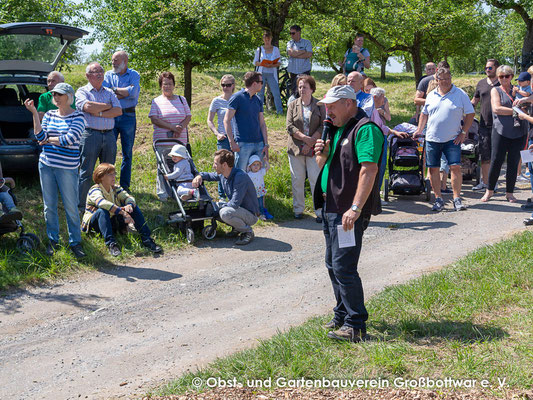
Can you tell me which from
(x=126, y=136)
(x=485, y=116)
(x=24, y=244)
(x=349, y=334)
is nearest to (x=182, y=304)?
(x=349, y=334)

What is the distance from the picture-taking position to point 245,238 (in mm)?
8766

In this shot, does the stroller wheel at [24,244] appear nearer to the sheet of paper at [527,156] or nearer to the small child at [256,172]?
the small child at [256,172]

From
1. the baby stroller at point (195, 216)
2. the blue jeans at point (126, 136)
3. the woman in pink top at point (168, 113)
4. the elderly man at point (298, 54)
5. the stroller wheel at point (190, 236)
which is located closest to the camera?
the stroller wheel at point (190, 236)

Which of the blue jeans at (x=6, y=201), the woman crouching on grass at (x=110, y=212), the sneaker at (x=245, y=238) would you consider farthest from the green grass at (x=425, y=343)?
the blue jeans at (x=6, y=201)

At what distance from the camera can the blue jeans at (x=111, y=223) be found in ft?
26.4

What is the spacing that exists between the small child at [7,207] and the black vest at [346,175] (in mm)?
4363

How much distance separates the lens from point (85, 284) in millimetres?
7137

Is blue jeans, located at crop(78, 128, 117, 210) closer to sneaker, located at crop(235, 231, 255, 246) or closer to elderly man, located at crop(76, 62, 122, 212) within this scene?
elderly man, located at crop(76, 62, 122, 212)

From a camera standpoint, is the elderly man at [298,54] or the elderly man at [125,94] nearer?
the elderly man at [125,94]

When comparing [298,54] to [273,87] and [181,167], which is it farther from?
[181,167]

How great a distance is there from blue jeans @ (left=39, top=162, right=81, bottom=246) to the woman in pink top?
256 cm

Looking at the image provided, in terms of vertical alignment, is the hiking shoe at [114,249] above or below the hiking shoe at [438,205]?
below

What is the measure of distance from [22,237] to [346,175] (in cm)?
479

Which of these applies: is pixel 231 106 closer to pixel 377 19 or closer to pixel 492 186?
pixel 492 186
